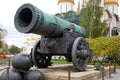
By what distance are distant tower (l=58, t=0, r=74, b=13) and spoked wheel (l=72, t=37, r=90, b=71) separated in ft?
152

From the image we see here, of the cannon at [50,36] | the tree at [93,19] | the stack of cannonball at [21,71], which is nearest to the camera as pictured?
the stack of cannonball at [21,71]

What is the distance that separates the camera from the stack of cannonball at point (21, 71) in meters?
8.71

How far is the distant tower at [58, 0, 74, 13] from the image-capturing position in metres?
57.5

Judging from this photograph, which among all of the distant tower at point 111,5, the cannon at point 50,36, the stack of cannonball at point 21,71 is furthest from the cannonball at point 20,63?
the distant tower at point 111,5

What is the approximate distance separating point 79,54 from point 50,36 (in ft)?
4.58

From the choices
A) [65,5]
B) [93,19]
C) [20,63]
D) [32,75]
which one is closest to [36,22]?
[20,63]

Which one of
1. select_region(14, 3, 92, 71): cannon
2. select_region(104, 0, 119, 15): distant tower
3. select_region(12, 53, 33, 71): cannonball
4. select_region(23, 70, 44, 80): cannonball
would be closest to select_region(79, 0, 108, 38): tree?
select_region(104, 0, 119, 15): distant tower

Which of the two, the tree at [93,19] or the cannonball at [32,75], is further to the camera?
the tree at [93,19]

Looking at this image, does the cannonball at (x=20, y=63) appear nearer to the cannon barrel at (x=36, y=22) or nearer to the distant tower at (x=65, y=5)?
the cannon barrel at (x=36, y=22)

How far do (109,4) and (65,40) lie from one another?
4872 cm

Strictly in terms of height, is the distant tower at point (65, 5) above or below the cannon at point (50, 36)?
above

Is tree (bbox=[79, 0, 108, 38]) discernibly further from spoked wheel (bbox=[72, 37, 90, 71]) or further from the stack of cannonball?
the stack of cannonball

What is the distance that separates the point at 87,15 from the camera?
3578 cm

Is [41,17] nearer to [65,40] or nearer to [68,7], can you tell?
[65,40]
